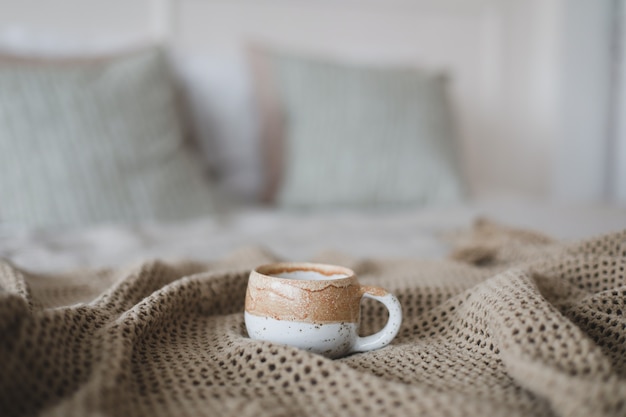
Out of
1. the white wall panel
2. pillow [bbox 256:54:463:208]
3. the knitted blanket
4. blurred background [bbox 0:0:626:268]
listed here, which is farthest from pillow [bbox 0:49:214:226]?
the knitted blanket

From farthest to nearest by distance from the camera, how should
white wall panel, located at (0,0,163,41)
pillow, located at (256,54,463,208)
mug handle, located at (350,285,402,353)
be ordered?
1. white wall panel, located at (0,0,163,41)
2. pillow, located at (256,54,463,208)
3. mug handle, located at (350,285,402,353)

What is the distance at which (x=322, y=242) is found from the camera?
98cm

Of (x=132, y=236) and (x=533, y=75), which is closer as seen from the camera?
(x=132, y=236)

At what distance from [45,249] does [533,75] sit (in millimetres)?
1907

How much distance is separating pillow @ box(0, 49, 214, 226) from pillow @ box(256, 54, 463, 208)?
28 centimetres

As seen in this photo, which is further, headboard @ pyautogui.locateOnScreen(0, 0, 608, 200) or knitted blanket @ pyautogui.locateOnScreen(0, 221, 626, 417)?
headboard @ pyautogui.locateOnScreen(0, 0, 608, 200)

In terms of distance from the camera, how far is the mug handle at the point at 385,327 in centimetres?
45

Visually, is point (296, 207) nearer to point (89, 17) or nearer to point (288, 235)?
point (288, 235)

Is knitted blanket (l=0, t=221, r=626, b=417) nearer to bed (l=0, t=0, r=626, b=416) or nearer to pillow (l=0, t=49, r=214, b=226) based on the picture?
bed (l=0, t=0, r=626, b=416)

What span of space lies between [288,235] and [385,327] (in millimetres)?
602

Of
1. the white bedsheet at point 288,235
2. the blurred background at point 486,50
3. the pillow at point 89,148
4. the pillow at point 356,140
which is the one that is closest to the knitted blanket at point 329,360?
the white bedsheet at point 288,235

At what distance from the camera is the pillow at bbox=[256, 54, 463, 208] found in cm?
139

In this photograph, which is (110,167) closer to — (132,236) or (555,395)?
(132,236)

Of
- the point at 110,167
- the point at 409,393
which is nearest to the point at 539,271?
the point at 409,393
